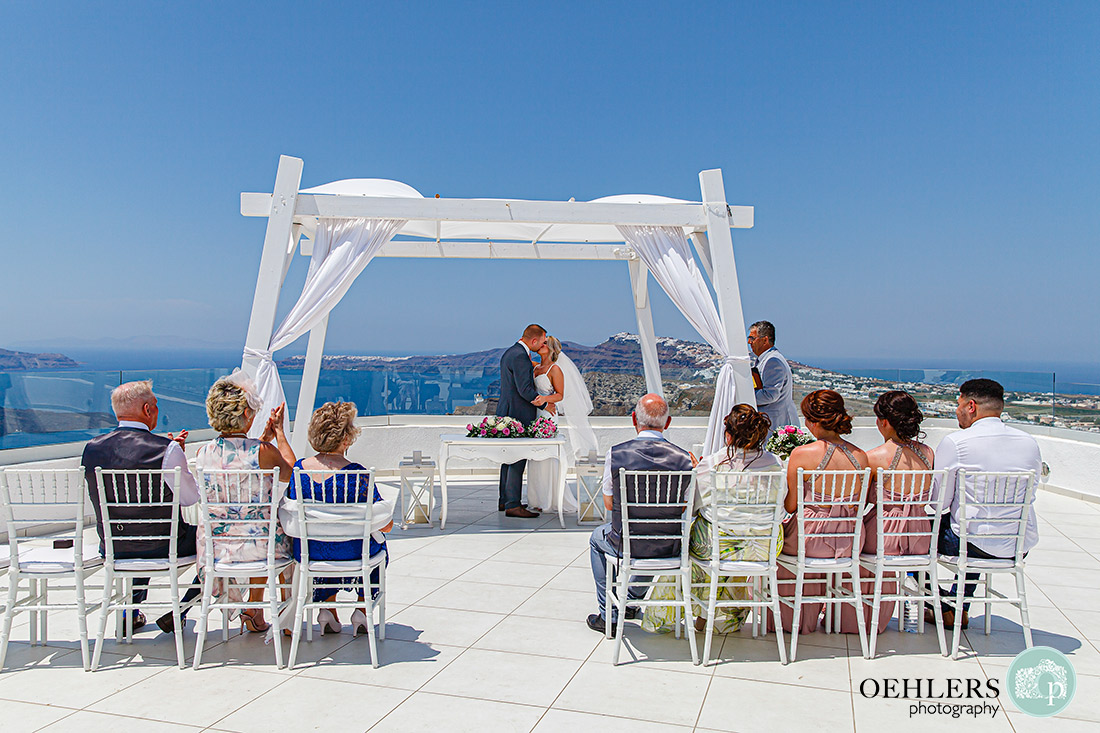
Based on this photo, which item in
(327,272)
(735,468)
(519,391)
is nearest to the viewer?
(735,468)

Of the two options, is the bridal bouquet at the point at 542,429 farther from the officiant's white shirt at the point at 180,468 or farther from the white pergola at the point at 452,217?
the officiant's white shirt at the point at 180,468

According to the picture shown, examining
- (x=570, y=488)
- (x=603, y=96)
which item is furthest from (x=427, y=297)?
(x=570, y=488)

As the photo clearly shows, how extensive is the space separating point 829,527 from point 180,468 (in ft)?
9.63

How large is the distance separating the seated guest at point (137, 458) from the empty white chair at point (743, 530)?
237 cm

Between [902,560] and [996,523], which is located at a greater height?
[996,523]

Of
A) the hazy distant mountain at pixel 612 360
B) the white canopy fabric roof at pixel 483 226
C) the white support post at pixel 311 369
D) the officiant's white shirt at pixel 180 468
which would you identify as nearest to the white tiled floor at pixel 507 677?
the officiant's white shirt at pixel 180 468

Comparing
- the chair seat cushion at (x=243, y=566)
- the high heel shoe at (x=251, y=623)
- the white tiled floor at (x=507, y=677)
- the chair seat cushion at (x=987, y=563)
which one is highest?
the chair seat cushion at (x=243, y=566)

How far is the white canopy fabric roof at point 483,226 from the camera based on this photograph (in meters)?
6.28

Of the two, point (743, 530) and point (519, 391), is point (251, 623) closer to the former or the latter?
point (743, 530)

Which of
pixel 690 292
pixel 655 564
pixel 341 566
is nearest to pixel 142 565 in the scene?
pixel 341 566

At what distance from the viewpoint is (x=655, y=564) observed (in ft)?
11.2

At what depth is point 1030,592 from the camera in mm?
4543

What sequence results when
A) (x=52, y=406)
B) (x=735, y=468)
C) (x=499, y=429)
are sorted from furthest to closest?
(x=52, y=406) < (x=499, y=429) < (x=735, y=468)

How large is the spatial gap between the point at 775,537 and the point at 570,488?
189 inches
